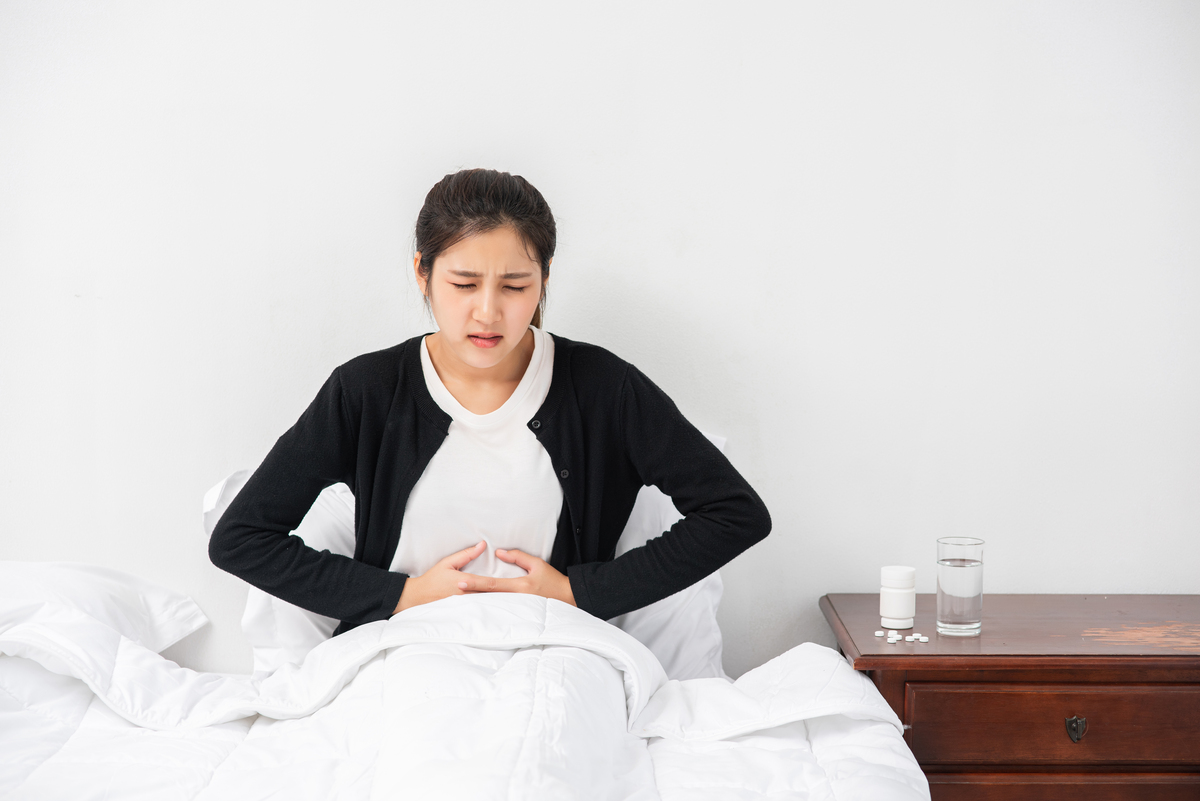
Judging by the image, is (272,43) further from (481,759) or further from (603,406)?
(481,759)

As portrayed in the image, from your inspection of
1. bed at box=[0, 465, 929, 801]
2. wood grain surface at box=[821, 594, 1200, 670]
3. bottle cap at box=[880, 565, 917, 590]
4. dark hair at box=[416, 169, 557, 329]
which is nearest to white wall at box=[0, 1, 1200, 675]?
wood grain surface at box=[821, 594, 1200, 670]

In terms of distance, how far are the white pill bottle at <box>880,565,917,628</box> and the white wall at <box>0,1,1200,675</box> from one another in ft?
0.78

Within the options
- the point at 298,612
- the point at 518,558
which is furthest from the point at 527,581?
the point at 298,612

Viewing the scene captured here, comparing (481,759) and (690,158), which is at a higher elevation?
(690,158)

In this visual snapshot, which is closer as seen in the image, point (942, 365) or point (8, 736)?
point (8, 736)

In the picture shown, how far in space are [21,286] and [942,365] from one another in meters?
1.78

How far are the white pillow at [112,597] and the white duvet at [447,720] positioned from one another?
9cm

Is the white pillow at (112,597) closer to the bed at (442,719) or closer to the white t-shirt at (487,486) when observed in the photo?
the bed at (442,719)

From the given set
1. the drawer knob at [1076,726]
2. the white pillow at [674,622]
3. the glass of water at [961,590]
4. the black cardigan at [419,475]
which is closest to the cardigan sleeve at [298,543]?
the black cardigan at [419,475]

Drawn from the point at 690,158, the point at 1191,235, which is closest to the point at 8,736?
the point at 690,158

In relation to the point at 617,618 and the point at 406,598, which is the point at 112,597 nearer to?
the point at 406,598

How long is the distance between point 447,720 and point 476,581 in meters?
0.37

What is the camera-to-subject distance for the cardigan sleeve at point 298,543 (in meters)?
1.34

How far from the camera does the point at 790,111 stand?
161 cm
